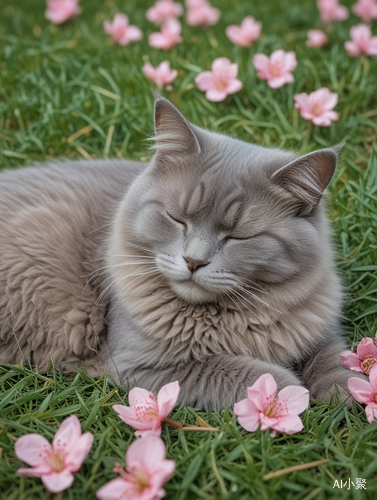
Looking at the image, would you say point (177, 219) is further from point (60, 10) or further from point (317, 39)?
point (60, 10)

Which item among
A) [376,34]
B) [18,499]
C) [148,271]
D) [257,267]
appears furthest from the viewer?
[376,34]

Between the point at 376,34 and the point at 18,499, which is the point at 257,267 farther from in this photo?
the point at 376,34


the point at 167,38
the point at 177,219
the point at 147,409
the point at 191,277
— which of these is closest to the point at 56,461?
the point at 147,409

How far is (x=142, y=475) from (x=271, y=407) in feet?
1.70

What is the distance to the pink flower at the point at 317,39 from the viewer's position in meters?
3.76

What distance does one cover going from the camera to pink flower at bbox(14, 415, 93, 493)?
1.42 m

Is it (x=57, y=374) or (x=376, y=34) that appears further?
(x=376, y=34)

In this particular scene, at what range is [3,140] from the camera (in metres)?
3.22

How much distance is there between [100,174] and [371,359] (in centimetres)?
154

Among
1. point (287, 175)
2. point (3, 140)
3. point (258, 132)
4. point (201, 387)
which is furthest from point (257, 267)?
point (3, 140)

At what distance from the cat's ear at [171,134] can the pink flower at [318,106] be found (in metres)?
1.12

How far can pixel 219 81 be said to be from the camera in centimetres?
309

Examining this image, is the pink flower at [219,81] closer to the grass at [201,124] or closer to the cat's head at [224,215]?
the grass at [201,124]

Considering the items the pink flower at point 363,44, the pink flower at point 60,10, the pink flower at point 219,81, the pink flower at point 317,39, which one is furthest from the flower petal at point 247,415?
the pink flower at point 60,10
